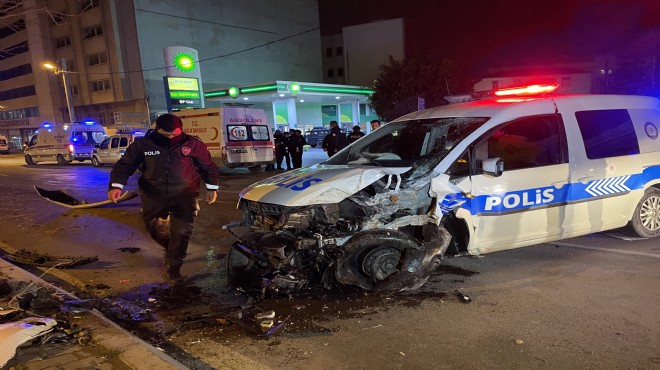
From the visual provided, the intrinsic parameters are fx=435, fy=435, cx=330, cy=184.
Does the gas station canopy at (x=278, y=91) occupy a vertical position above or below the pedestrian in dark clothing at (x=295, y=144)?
above

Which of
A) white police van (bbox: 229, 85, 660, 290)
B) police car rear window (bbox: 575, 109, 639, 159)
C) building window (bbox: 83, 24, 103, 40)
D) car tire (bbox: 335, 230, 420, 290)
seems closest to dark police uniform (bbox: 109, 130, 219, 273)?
white police van (bbox: 229, 85, 660, 290)

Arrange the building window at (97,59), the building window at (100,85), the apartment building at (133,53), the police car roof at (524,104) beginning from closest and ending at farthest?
the police car roof at (524,104) → the apartment building at (133,53) → the building window at (97,59) → the building window at (100,85)

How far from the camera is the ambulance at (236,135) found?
15328 millimetres

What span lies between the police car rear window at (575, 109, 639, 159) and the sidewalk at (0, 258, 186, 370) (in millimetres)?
4567

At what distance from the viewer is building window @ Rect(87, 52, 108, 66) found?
38375 mm

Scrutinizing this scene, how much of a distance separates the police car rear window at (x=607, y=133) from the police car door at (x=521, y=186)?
38 cm

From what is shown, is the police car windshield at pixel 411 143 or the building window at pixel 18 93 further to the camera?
the building window at pixel 18 93

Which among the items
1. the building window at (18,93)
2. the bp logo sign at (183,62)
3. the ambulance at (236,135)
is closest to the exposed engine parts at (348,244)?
the ambulance at (236,135)

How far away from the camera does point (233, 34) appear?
43.4 meters

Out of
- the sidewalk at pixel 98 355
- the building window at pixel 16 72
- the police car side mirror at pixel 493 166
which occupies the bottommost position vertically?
the sidewalk at pixel 98 355

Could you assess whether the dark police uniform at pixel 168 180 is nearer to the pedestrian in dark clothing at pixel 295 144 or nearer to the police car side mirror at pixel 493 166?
the police car side mirror at pixel 493 166

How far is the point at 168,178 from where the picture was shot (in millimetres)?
4316

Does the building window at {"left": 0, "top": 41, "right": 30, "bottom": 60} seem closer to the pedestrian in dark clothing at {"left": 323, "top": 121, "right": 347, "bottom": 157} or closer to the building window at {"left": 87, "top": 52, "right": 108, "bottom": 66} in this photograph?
the building window at {"left": 87, "top": 52, "right": 108, "bottom": 66}

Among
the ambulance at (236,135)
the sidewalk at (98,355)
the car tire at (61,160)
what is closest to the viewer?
the sidewalk at (98,355)
